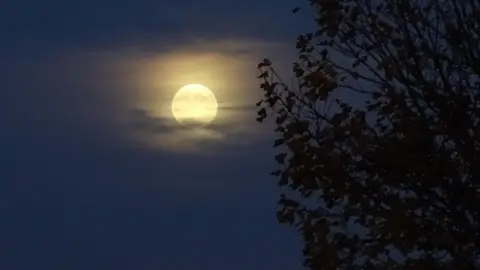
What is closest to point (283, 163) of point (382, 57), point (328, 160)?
point (328, 160)

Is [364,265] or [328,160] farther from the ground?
[328,160]

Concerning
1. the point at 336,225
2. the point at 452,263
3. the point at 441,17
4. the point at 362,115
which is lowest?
the point at 452,263

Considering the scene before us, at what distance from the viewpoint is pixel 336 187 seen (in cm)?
1309

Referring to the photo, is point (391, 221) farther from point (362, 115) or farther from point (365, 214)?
point (362, 115)

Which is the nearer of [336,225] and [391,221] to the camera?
[391,221]

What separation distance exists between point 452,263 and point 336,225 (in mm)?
1524

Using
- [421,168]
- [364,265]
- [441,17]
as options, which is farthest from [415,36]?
[364,265]

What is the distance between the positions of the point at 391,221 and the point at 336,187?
2.76 feet

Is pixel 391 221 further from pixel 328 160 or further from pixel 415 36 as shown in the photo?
pixel 415 36

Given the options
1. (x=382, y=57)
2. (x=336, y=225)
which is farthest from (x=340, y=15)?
(x=336, y=225)

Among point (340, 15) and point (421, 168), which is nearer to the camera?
point (421, 168)

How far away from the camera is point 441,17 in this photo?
13430 millimetres

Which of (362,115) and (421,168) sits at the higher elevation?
(362,115)

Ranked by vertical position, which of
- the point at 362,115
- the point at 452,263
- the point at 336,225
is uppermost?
the point at 362,115
